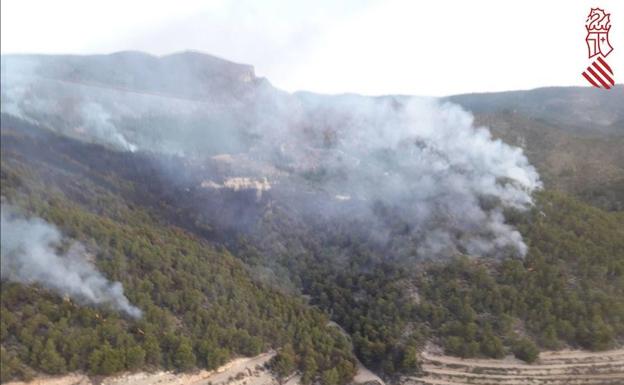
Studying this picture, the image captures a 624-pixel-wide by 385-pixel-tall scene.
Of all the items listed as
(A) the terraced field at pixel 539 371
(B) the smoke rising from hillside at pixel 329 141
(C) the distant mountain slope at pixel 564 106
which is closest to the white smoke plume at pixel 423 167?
(B) the smoke rising from hillside at pixel 329 141

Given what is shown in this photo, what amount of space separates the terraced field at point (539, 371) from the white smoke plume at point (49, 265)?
72.7ft

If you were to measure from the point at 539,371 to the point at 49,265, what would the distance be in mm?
33571

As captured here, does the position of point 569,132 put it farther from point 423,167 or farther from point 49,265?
point 49,265

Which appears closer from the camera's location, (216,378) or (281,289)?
(216,378)

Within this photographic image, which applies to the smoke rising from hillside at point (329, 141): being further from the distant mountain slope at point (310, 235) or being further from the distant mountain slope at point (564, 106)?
the distant mountain slope at point (564, 106)

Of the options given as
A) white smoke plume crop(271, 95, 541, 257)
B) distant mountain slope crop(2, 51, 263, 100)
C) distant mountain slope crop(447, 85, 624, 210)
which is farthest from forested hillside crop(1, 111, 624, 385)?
distant mountain slope crop(2, 51, 263, 100)

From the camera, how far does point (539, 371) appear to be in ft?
119

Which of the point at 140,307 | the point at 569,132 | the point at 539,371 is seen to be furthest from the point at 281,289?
the point at 569,132

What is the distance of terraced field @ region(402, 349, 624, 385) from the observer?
35.6 metres

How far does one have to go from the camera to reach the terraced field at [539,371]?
3556 cm

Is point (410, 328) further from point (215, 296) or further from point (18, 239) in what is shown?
point (18, 239)

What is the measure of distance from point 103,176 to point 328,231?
24496mm

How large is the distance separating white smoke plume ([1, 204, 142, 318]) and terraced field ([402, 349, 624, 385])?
72.7ft

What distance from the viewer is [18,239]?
31469 millimetres
